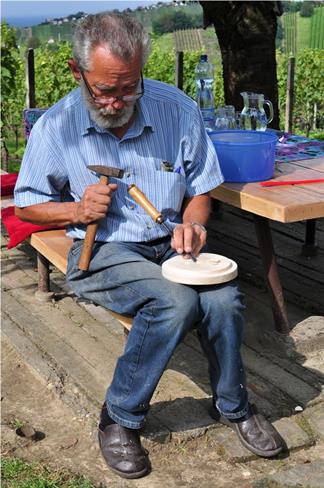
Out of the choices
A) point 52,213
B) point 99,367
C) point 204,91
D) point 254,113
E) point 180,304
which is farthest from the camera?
point 204,91

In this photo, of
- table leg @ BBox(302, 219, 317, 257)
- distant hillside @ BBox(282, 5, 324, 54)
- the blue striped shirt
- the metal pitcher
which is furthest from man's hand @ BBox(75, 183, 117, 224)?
distant hillside @ BBox(282, 5, 324, 54)

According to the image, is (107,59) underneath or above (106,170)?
above

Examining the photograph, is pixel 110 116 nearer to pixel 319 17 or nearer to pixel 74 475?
pixel 74 475

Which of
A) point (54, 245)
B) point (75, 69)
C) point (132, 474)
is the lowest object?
point (132, 474)

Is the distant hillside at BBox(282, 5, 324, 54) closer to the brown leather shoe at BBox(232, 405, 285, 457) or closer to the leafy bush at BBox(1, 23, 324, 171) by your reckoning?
the leafy bush at BBox(1, 23, 324, 171)

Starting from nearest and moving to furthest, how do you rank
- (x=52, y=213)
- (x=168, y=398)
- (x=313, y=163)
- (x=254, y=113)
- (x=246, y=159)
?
(x=52, y=213) < (x=168, y=398) < (x=246, y=159) < (x=313, y=163) < (x=254, y=113)

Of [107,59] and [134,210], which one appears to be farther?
[134,210]

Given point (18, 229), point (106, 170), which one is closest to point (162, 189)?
point (106, 170)

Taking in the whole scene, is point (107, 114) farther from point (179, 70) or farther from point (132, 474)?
point (179, 70)

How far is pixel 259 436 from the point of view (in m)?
3.09

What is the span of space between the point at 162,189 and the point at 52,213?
0.47m

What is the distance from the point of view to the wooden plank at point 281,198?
3410mm

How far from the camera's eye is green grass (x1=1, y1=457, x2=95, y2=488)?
291 centimetres

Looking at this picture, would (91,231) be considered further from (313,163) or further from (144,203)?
(313,163)
